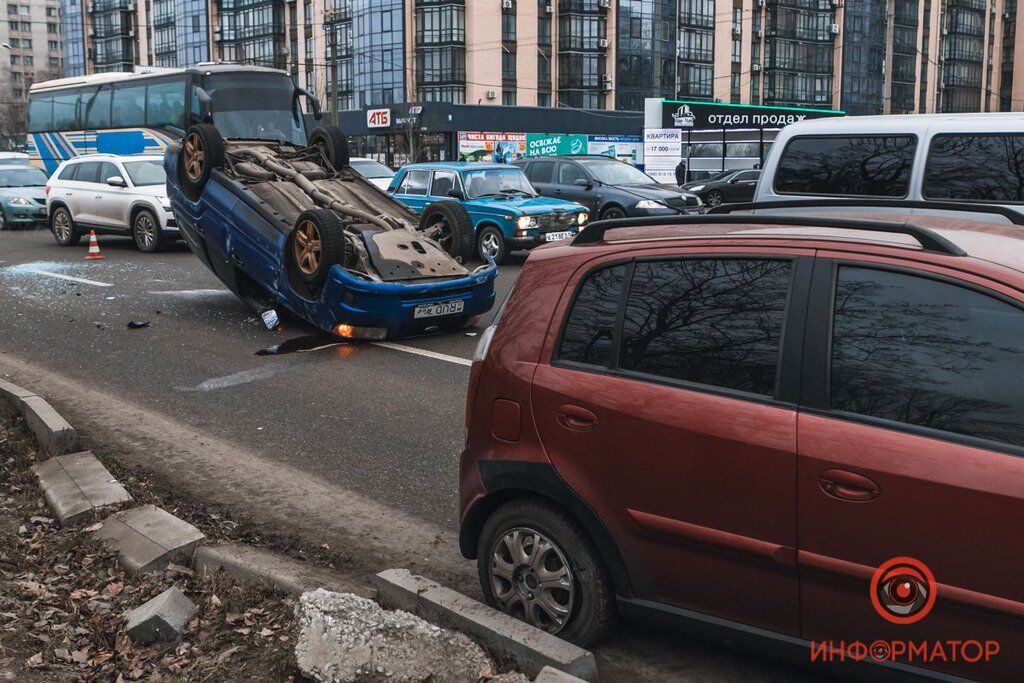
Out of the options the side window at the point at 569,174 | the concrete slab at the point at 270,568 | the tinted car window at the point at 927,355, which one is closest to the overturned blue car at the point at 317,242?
the concrete slab at the point at 270,568

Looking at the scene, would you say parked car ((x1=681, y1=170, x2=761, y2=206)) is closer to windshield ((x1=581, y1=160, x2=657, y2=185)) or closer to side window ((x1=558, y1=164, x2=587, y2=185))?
windshield ((x1=581, y1=160, x2=657, y2=185))

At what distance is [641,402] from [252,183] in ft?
29.5

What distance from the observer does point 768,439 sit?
126 inches

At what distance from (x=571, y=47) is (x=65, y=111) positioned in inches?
2171

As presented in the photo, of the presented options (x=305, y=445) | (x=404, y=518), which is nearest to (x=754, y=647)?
(x=404, y=518)

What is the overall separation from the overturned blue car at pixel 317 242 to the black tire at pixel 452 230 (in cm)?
8

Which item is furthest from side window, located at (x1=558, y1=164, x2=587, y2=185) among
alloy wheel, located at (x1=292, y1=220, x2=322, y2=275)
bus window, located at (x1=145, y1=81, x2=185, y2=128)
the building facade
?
the building facade

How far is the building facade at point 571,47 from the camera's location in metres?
73.7

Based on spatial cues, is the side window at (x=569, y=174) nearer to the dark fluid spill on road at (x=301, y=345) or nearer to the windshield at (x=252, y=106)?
the windshield at (x=252, y=106)

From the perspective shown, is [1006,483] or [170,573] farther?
[170,573]

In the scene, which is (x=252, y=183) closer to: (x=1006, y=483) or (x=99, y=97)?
(x=1006, y=483)

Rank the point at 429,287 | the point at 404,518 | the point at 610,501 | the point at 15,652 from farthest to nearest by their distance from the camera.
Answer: the point at 429,287 → the point at 404,518 → the point at 15,652 → the point at 610,501

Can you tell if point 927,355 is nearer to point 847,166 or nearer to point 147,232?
point 847,166

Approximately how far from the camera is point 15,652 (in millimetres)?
4145
